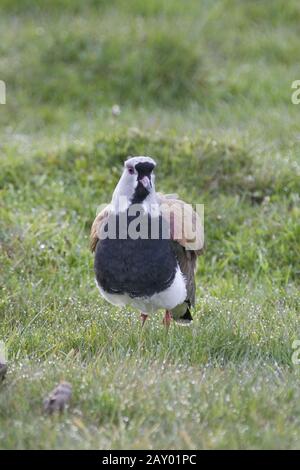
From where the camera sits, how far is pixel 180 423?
12.7ft

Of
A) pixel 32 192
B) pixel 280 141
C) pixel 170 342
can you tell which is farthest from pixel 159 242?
pixel 280 141

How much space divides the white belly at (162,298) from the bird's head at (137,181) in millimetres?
462

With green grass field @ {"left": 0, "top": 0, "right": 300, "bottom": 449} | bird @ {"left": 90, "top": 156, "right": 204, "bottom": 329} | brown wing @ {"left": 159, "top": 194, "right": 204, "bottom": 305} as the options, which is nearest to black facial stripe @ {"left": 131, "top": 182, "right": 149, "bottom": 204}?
bird @ {"left": 90, "top": 156, "right": 204, "bottom": 329}

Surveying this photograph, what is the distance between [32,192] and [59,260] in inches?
44.0

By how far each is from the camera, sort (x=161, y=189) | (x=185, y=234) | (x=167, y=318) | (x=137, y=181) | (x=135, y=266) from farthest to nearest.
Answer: (x=161, y=189) → (x=167, y=318) → (x=185, y=234) → (x=137, y=181) → (x=135, y=266)

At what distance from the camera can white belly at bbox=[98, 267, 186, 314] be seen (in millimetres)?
5043

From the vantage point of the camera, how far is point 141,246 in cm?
494

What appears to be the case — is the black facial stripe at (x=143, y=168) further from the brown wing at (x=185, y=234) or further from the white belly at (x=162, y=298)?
the white belly at (x=162, y=298)

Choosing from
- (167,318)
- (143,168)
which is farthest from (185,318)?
(143,168)

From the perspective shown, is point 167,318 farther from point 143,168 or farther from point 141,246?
point 143,168

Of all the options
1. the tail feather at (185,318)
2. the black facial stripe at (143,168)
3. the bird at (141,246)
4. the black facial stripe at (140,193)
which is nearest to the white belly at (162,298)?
the bird at (141,246)

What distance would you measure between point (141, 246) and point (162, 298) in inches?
13.1

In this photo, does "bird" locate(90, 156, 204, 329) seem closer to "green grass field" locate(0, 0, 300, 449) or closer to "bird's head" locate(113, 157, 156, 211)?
"bird's head" locate(113, 157, 156, 211)
